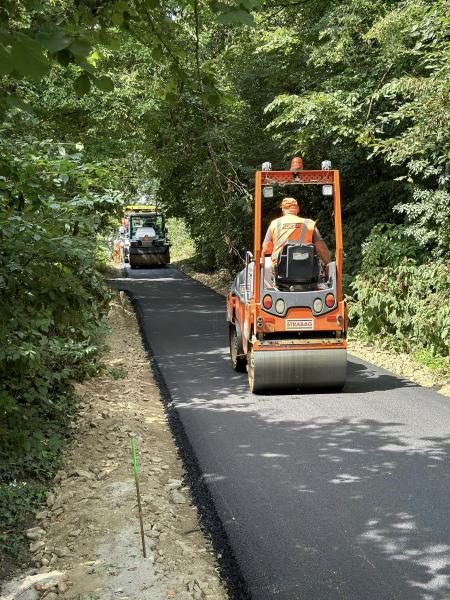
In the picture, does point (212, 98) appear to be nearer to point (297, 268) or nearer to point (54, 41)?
point (54, 41)

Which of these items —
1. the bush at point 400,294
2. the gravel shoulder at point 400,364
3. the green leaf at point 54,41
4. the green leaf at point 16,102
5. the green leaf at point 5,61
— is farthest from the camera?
the bush at point 400,294

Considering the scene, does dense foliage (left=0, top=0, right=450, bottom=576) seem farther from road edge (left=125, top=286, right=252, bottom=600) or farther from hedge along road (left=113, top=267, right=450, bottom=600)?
hedge along road (left=113, top=267, right=450, bottom=600)

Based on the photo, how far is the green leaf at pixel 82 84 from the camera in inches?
114

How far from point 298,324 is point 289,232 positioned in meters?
1.18

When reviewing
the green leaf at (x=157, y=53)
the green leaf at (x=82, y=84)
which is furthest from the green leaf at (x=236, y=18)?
the green leaf at (x=157, y=53)

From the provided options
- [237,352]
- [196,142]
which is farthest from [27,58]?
[196,142]

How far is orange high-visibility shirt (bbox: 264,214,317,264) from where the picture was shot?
27.8 ft

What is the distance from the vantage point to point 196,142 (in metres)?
16.4

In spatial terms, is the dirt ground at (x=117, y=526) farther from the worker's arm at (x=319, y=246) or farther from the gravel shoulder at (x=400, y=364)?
the gravel shoulder at (x=400, y=364)

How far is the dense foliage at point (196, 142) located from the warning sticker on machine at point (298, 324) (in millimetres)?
1930

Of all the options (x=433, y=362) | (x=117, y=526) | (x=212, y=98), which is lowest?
(x=117, y=526)

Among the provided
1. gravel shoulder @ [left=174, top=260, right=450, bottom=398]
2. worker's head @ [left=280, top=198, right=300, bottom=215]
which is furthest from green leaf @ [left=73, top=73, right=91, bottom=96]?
gravel shoulder @ [left=174, top=260, right=450, bottom=398]

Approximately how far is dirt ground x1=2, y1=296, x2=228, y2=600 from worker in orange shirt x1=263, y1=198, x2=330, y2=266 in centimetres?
256

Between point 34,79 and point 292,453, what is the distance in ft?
15.8
